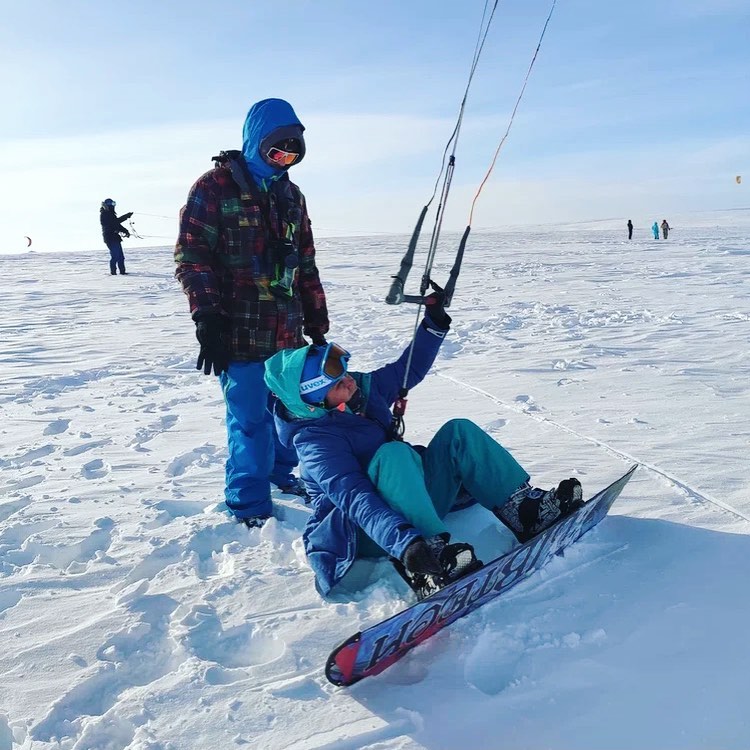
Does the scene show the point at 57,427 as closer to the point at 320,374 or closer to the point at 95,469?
the point at 95,469

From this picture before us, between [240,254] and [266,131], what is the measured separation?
0.64 m

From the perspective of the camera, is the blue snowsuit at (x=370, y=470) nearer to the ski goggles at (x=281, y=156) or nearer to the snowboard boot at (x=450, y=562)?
the snowboard boot at (x=450, y=562)

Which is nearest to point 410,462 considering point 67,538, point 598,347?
point 67,538

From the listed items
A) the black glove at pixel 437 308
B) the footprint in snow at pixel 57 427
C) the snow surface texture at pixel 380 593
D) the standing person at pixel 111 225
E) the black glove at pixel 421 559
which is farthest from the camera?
the standing person at pixel 111 225

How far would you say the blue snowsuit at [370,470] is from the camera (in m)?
2.86

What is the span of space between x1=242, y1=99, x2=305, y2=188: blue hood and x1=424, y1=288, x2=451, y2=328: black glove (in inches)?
41.7

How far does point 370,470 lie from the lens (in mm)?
2984

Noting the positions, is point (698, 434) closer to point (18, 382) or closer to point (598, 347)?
point (598, 347)

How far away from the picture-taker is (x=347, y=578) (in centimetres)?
Answer: 304

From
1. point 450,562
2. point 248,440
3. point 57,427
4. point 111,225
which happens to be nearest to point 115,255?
point 111,225

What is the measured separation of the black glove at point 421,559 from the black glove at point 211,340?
1512 millimetres

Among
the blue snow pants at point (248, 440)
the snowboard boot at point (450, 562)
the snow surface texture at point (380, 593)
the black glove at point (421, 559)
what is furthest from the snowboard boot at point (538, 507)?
the blue snow pants at point (248, 440)

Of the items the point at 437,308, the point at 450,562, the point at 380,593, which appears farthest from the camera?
the point at 437,308

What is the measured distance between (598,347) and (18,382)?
6.29 m
